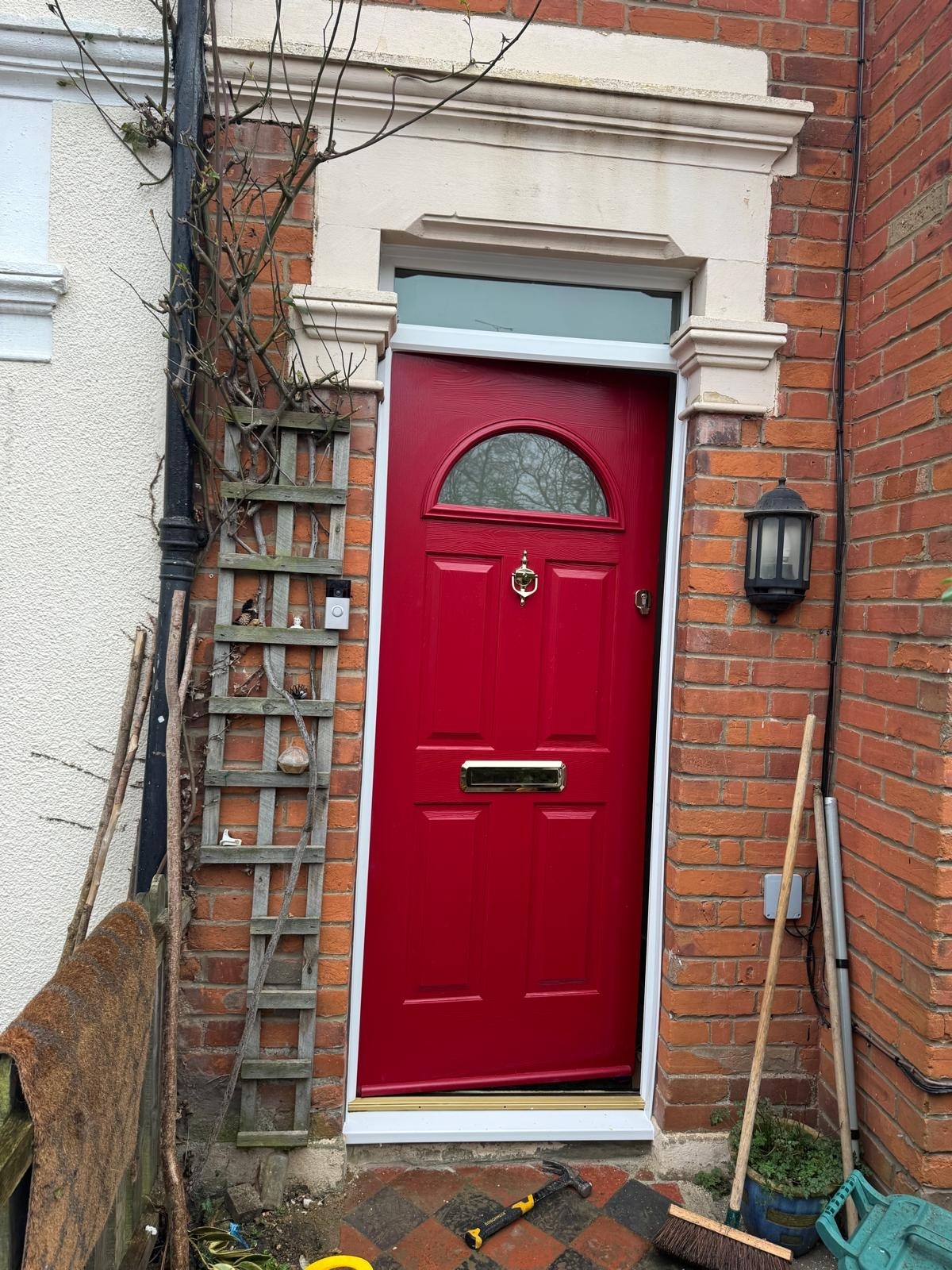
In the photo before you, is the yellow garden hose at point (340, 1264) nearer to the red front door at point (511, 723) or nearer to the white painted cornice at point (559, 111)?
the red front door at point (511, 723)

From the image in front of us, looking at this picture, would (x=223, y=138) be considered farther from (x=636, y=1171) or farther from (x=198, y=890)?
(x=636, y=1171)

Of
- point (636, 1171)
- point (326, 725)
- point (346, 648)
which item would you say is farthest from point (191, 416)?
point (636, 1171)

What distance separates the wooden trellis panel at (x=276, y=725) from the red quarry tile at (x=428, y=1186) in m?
0.35

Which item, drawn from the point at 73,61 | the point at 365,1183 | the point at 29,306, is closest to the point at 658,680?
the point at 365,1183

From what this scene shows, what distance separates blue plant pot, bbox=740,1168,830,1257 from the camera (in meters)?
2.30

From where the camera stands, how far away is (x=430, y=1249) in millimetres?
2275

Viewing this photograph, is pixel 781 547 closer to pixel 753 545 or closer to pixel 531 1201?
pixel 753 545

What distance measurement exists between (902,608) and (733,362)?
890 millimetres

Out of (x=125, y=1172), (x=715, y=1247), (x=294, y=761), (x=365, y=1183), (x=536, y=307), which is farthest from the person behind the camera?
(x=536, y=307)

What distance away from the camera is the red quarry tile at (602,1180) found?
2.48m

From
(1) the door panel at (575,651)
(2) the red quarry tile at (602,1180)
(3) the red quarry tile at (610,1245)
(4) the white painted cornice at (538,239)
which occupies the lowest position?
(3) the red quarry tile at (610,1245)

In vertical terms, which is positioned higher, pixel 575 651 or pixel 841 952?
pixel 575 651

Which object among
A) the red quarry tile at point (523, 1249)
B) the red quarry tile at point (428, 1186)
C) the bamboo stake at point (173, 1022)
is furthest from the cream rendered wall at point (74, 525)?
the red quarry tile at point (523, 1249)

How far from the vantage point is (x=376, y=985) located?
2.74m
